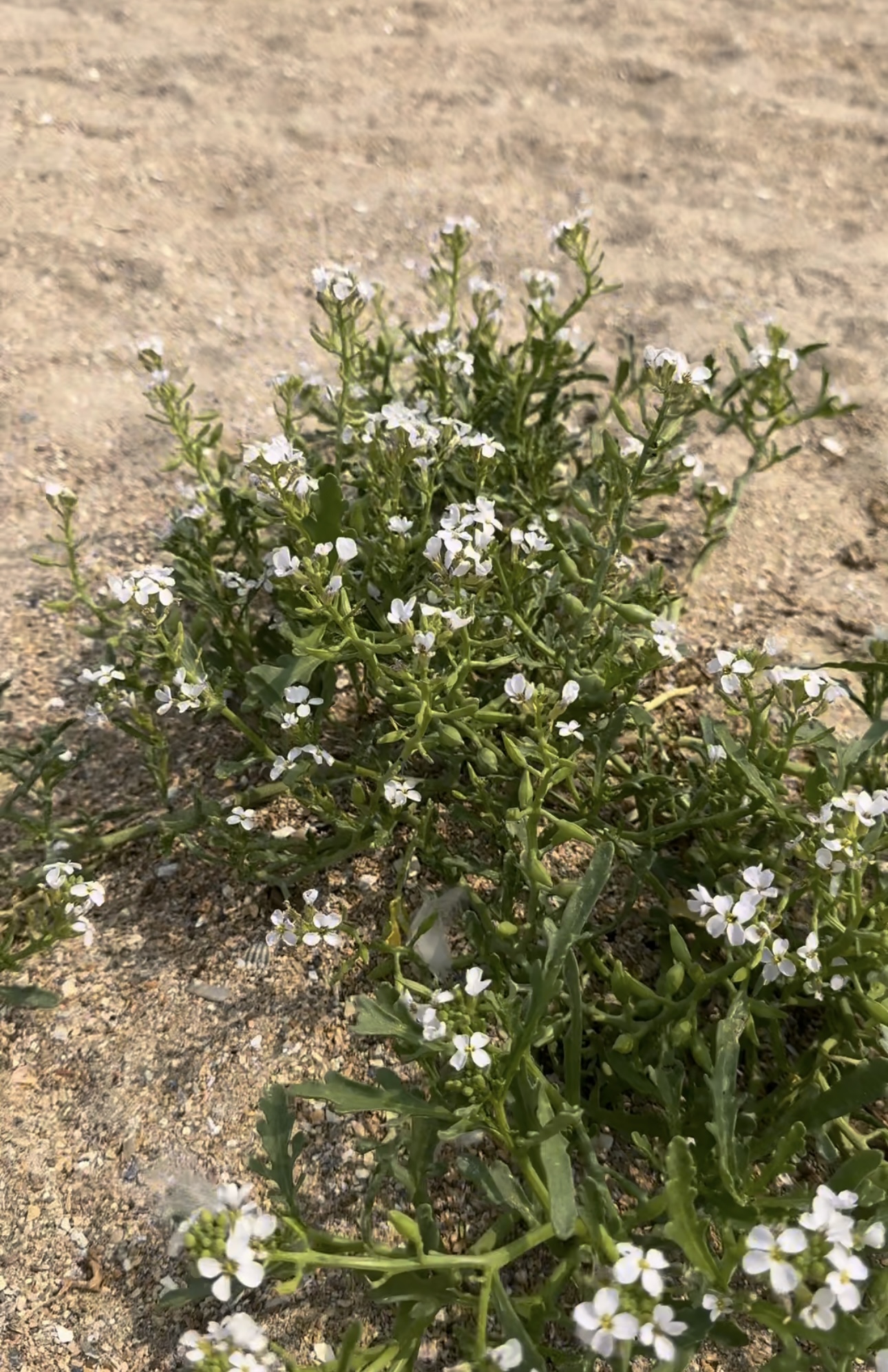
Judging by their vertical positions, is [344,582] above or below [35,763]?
above

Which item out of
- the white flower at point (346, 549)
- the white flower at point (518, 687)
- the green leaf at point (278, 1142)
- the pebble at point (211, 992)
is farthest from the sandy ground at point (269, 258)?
the white flower at point (346, 549)

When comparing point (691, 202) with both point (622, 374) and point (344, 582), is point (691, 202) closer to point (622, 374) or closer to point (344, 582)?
point (622, 374)

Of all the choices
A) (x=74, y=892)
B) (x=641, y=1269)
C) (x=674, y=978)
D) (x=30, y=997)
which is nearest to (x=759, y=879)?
(x=674, y=978)

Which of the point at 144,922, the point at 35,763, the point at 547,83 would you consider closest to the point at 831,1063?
the point at 144,922

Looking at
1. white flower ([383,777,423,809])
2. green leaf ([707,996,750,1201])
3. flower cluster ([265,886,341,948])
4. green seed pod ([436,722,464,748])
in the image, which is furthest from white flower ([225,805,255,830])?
green leaf ([707,996,750,1201])

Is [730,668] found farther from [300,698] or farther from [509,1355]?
[509,1355]
